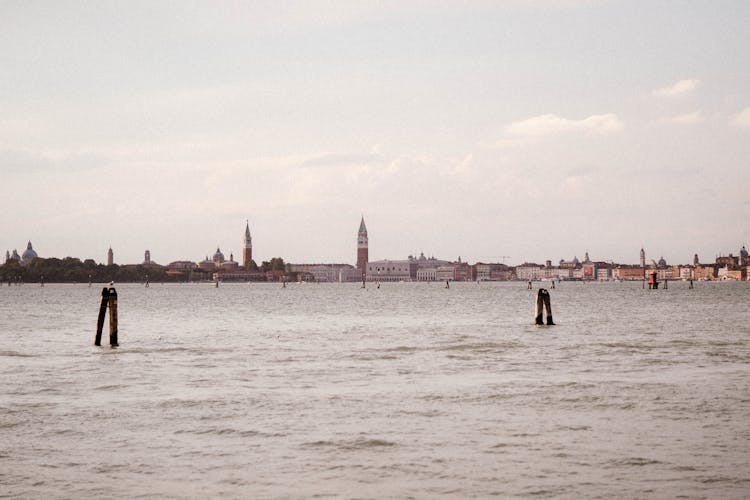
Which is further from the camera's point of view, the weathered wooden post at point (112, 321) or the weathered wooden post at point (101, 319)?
the weathered wooden post at point (112, 321)

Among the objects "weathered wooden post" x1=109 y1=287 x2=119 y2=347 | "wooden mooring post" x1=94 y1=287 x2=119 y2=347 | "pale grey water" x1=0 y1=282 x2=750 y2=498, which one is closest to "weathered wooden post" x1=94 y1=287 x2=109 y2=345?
"wooden mooring post" x1=94 y1=287 x2=119 y2=347

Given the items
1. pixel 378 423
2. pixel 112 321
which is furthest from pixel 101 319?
pixel 378 423

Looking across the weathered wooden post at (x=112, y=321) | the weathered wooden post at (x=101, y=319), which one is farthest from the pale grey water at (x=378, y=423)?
the weathered wooden post at (x=101, y=319)

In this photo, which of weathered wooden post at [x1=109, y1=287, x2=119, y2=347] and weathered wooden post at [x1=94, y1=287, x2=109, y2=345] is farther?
weathered wooden post at [x1=109, y1=287, x2=119, y2=347]

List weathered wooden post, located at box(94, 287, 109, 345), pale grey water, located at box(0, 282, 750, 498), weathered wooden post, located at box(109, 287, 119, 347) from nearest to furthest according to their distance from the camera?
pale grey water, located at box(0, 282, 750, 498) < weathered wooden post, located at box(94, 287, 109, 345) < weathered wooden post, located at box(109, 287, 119, 347)

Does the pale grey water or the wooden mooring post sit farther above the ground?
the wooden mooring post

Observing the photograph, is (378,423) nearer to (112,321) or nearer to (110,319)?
(112,321)

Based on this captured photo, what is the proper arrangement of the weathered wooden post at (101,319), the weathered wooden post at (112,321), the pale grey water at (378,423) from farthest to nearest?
the weathered wooden post at (112,321) → the weathered wooden post at (101,319) → the pale grey water at (378,423)

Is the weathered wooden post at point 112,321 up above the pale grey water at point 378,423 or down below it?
above

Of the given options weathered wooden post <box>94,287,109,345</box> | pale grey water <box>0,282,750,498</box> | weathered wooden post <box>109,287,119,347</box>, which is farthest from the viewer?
weathered wooden post <box>109,287,119,347</box>

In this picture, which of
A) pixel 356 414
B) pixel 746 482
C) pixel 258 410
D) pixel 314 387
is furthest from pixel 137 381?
pixel 746 482

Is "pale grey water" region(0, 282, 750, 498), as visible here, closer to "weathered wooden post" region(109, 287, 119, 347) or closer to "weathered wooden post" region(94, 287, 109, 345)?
"weathered wooden post" region(109, 287, 119, 347)

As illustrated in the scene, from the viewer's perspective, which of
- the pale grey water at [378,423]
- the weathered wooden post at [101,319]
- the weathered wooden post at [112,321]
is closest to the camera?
the pale grey water at [378,423]

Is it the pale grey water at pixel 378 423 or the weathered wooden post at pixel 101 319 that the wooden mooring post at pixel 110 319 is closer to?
the weathered wooden post at pixel 101 319
